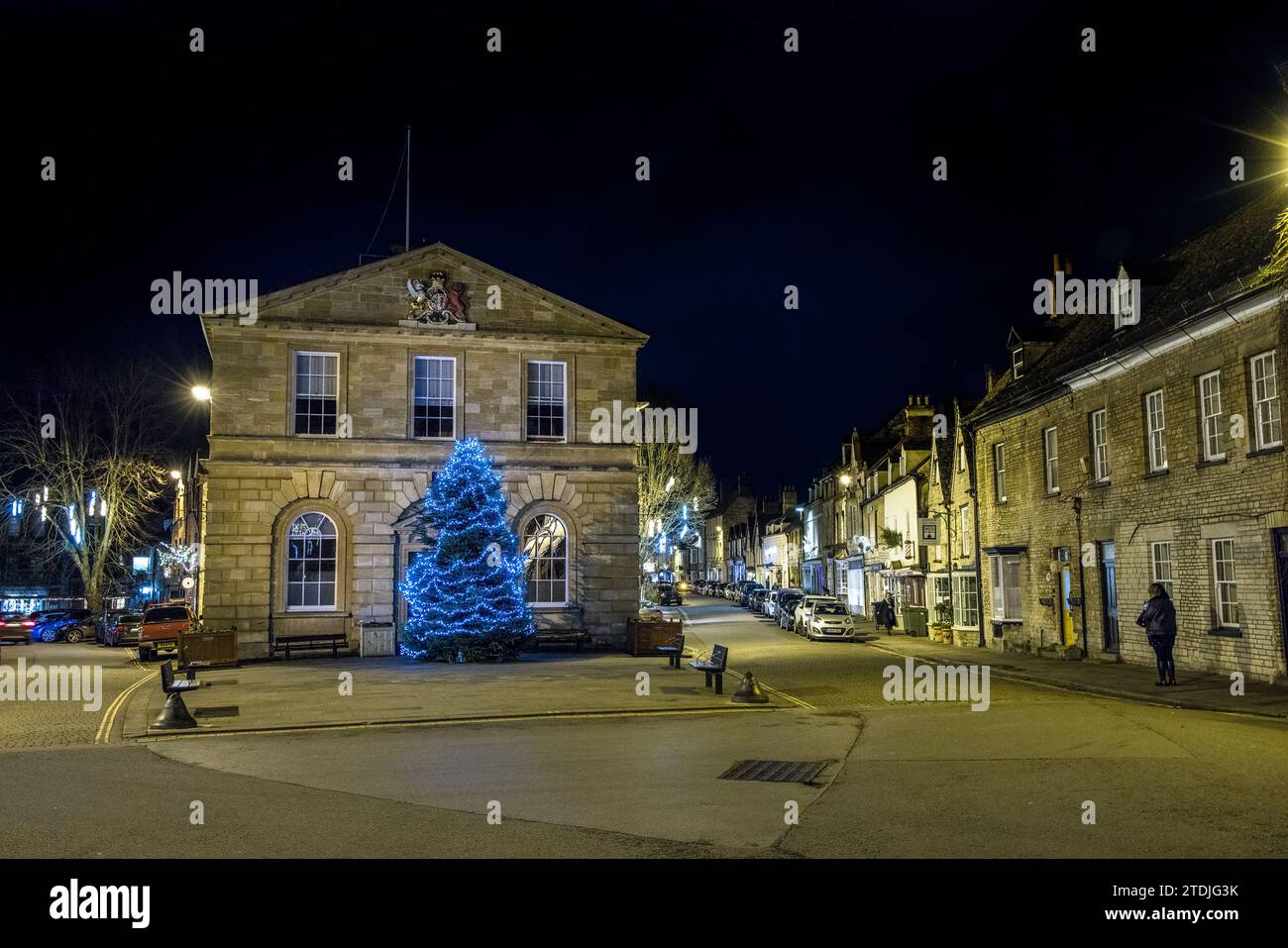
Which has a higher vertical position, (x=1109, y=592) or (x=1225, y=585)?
(x=1225, y=585)

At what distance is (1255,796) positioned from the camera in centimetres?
876

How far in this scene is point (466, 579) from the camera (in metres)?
26.0

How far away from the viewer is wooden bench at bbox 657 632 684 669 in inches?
952

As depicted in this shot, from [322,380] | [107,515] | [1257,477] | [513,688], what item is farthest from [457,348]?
[107,515]

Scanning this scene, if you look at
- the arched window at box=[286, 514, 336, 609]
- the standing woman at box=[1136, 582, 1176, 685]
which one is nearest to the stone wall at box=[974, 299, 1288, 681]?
the standing woman at box=[1136, 582, 1176, 685]

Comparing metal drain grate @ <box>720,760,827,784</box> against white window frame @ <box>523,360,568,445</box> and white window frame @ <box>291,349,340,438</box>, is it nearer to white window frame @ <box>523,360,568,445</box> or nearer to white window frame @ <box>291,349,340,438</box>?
white window frame @ <box>523,360,568,445</box>

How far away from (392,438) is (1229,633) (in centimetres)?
2148

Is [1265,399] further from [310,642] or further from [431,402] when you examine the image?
[310,642]

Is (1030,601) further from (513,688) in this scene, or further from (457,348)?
(457,348)

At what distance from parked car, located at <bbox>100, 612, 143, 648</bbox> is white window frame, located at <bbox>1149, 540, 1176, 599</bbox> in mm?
34267

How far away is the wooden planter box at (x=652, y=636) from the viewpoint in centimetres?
2822

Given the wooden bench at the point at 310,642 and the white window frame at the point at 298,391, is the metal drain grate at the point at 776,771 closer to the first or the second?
the wooden bench at the point at 310,642

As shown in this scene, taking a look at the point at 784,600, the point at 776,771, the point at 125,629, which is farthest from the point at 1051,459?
the point at 125,629
